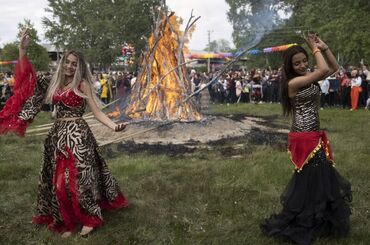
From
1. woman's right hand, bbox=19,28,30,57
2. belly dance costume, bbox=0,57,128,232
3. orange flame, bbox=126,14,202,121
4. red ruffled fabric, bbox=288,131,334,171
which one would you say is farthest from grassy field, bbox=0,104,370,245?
orange flame, bbox=126,14,202,121

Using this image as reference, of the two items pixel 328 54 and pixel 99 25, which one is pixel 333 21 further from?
pixel 99 25

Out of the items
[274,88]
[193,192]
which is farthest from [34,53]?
[193,192]

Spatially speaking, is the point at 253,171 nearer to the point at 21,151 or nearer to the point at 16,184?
the point at 16,184

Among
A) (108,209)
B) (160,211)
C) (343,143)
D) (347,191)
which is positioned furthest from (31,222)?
(343,143)

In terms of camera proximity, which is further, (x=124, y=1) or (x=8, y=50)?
(x=8, y=50)

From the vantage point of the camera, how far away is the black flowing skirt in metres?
3.95

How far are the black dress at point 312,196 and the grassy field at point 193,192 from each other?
15 cm

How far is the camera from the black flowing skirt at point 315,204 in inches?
156

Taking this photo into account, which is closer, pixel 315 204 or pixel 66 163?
pixel 315 204

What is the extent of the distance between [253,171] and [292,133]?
2.61 meters

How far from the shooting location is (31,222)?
16.0 ft

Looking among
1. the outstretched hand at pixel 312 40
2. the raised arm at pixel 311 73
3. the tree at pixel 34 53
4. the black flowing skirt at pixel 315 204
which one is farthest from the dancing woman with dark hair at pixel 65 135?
the tree at pixel 34 53

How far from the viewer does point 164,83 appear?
10.9 m

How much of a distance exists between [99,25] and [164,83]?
31287 mm
